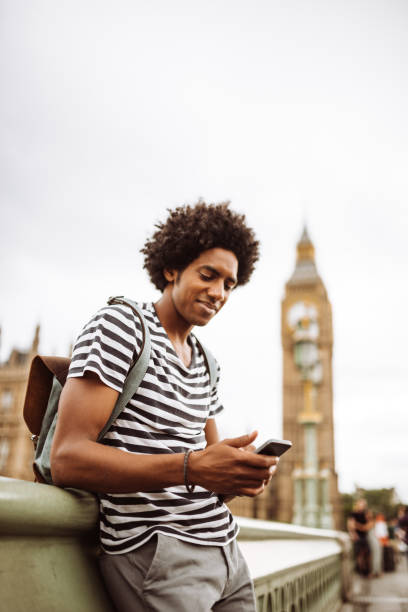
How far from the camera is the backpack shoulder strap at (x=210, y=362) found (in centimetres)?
168

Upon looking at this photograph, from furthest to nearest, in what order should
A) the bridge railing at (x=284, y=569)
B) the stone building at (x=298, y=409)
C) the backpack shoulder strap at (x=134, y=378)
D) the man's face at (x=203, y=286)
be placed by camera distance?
the stone building at (x=298, y=409)
the bridge railing at (x=284, y=569)
the man's face at (x=203, y=286)
the backpack shoulder strap at (x=134, y=378)

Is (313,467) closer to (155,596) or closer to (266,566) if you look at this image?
(266,566)

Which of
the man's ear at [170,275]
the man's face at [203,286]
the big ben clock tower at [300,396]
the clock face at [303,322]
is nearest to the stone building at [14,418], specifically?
the big ben clock tower at [300,396]

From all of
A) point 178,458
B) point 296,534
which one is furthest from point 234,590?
point 296,534

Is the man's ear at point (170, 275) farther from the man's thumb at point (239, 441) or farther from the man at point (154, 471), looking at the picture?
the man's thumb at point (239, 441)

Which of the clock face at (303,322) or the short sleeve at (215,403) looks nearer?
the short sleeve at (215,403)

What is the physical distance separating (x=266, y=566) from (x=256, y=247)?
1.34 meters

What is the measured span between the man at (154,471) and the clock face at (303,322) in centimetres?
687

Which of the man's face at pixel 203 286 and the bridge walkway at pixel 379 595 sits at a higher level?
the man's face at pixel 203 286

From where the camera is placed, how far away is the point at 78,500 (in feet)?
3.89

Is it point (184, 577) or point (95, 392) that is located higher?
point (95, 392)

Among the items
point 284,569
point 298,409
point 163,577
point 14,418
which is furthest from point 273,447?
point 298,409

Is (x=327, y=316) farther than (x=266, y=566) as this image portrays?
Yes

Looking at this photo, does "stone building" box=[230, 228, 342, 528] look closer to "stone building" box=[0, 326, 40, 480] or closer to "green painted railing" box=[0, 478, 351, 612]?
"stone building" box=[0, 326, 40, 480]
